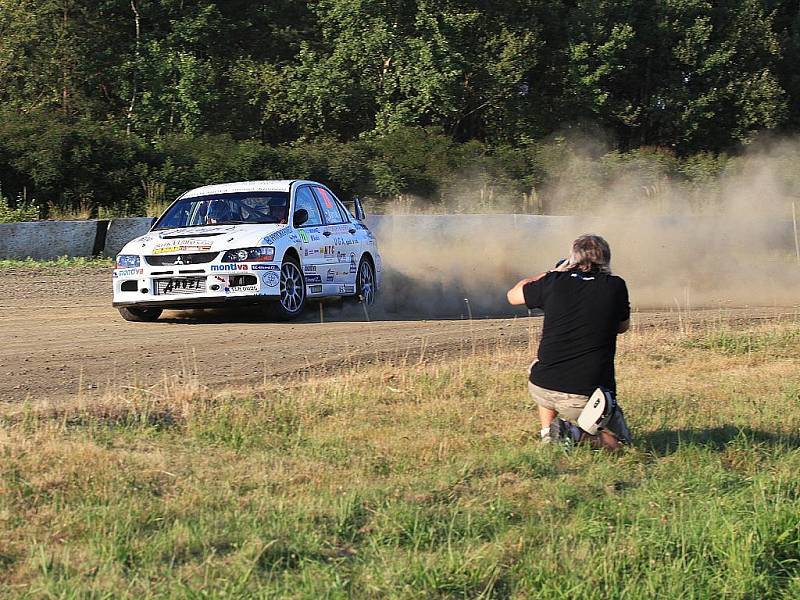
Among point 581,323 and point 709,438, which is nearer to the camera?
point 581,323

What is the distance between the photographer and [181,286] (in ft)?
40.2

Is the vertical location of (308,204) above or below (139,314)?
above

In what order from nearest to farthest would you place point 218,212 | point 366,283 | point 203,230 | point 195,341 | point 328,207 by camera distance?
1. point 195,341
2. point 203,230
3. point 218,212
4. point 328,207
5. point 366,283

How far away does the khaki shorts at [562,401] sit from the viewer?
6.73m

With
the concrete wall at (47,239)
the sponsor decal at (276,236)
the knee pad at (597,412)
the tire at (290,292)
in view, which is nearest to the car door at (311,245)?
the tire at (290,292)

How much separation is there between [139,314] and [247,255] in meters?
1.60

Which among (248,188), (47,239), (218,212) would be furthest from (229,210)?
(47,239)

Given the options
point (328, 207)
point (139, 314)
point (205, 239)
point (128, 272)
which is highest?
point (328, 207)

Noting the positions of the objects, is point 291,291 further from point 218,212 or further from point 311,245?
point 218,212

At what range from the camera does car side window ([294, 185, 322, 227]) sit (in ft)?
44.7

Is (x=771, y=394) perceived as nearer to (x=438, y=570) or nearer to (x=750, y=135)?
(x=438, y=570)

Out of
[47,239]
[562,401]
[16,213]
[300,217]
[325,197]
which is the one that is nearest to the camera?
[562,401]

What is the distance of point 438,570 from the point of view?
15.7 feet

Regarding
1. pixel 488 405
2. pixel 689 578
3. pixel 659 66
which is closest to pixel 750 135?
pixel 659 66
